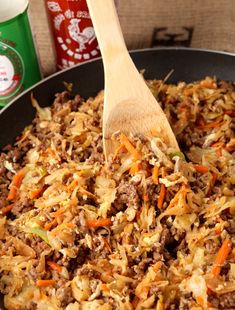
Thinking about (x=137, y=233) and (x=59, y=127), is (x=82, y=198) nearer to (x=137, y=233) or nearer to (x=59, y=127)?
(x=137, y=233)

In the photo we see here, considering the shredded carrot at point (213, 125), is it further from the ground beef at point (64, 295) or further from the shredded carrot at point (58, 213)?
the ground beef at point (64, 295)

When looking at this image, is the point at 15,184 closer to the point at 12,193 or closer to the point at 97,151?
the point at 12,193

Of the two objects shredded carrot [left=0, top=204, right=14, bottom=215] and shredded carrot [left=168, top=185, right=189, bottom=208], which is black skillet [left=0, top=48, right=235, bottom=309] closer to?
shredded carrot [left=0, top=204, right=14, bottom=215]

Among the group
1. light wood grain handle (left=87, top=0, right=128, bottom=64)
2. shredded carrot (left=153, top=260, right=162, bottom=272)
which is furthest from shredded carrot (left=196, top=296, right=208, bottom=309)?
light wood grain handle (left=87, top=0, right=128, bottom=64)

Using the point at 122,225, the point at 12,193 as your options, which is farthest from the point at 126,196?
the point at 12,193

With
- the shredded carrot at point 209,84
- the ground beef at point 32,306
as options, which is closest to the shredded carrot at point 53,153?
the ground beef at point 32,306
